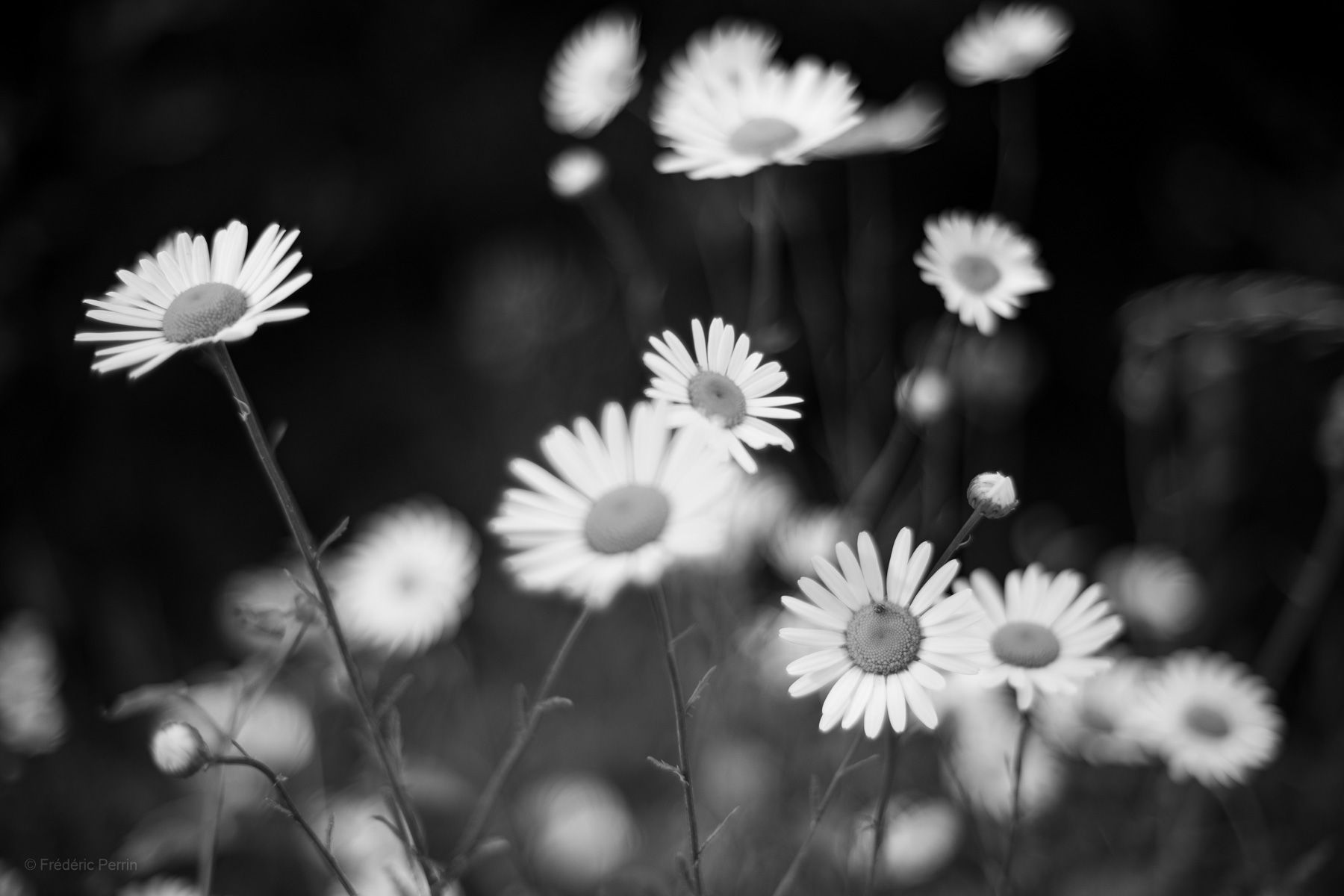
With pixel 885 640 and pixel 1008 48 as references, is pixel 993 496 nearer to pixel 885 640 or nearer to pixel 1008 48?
pixel 885 640

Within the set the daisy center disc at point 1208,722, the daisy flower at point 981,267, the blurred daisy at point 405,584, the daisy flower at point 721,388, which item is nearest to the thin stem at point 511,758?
the daisy flower at point 721,388

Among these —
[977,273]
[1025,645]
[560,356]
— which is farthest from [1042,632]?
[560,356]

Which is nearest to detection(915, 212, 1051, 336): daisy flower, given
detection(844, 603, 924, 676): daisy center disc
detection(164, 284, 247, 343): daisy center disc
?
detection(844, 603, 924, 676): daisy center disc

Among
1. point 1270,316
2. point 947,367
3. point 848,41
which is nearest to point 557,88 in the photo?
point 947,367

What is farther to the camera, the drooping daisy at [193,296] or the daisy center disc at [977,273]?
the daisy center disc at [977,273]

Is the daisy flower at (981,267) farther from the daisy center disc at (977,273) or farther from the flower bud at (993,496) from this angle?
the flower bud at (993,496)

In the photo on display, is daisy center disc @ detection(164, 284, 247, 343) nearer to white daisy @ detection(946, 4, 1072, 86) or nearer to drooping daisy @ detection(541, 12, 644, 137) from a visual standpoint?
drooping daisy @ detection(541, 12, 644, 137)
